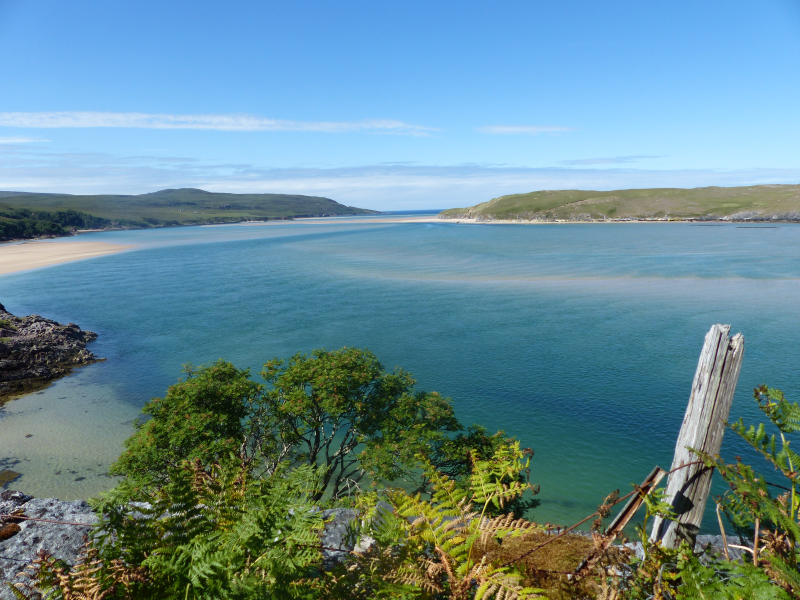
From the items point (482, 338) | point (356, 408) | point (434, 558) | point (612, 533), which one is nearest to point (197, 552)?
point (434, 558)

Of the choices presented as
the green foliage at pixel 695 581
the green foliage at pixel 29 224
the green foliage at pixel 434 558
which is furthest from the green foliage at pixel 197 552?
the green foliage at pixel 29 224

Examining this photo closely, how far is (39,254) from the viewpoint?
356 feet

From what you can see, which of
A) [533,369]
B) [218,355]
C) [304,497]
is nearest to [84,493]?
[218,355]

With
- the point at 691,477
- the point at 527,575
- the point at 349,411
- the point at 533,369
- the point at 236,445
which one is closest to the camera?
the point at 527,575

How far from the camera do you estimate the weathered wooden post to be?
3.13m

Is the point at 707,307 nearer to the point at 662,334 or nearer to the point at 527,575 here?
the point at 662,334

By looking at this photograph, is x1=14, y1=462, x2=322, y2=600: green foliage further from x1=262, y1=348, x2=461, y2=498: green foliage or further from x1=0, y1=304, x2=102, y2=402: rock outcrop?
x1=0, y1=304, x2=102, y2=402: rock outcrop

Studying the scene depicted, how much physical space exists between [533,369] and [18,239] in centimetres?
17660

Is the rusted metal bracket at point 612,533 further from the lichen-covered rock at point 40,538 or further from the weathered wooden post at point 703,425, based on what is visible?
the lichen-covered rock at point 40,538

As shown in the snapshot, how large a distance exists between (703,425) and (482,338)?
1296 inches

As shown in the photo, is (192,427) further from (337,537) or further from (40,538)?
(337,537)

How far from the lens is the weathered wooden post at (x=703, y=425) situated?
3135 mm

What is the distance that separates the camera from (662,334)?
3559cm

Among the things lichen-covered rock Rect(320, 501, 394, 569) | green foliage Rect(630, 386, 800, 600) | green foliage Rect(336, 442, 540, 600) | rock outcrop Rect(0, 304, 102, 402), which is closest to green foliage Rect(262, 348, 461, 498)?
lichen-covered rock Rect(320, 501, 394, 569)
